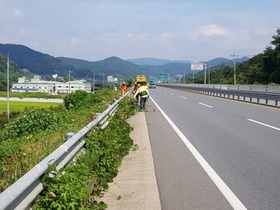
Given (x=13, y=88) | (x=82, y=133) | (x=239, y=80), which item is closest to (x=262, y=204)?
(x=82, y=133)

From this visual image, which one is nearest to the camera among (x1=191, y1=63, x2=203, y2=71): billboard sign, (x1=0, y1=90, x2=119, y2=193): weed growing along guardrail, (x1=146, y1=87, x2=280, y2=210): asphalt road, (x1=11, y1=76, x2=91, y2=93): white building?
(x1=0, y1=90, x2=119, y2=193): weed growing along guardrail

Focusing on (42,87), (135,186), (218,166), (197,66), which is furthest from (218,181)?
(42,87)

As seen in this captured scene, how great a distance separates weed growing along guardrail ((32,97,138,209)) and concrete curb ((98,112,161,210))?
160 millimetres

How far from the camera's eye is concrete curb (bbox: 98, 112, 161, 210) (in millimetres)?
5702

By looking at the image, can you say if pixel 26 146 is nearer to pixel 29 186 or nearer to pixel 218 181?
pixel 218 181

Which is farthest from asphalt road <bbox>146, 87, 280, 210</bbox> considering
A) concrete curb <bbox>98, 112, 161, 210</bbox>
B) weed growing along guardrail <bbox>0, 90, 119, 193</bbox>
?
weed growing along guardrail <bbox>0, 90, 119, 193</bbox>

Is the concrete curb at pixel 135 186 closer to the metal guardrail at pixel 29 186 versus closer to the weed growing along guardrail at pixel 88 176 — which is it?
the weed growing along guardrail at pixel 88 176

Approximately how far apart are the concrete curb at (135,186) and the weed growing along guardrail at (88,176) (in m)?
0.16

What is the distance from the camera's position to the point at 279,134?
12.6 m

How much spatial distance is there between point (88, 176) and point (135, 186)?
Answer: 1.12m

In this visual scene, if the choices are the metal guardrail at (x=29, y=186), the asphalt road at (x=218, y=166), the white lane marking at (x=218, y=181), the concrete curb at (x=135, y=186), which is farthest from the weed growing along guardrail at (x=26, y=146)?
the white lane marking at (x=218, y=181)

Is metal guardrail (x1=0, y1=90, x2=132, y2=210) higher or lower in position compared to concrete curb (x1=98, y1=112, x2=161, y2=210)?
higher

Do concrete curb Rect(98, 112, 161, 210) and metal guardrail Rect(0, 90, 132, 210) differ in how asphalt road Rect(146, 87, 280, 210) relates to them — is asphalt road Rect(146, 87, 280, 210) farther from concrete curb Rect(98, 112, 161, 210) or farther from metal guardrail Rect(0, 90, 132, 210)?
metal guardrail Rect(0, 90, 132, 210)

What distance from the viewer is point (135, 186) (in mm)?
6688
